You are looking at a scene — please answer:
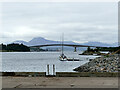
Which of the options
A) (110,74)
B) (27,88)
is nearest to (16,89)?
(27,88)

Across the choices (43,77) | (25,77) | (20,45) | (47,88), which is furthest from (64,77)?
(20,45)

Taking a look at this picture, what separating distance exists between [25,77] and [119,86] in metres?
5.29

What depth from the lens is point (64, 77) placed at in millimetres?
12727

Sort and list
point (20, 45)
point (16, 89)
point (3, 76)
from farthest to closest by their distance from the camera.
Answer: point (20, 45) < point (3, 76) < point (16, 89)

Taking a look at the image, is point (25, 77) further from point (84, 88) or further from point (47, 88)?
point (84, 88)

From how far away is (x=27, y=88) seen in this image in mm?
9531

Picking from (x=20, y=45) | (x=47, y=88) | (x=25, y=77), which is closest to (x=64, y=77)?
(x=25, y=77)

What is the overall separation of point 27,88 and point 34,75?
12.4 ft

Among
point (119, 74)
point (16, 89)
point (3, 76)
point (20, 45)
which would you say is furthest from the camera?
point (20, 45)

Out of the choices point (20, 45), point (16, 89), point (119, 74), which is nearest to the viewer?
point (16, 89)

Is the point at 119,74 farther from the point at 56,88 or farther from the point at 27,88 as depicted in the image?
the point at 27,88

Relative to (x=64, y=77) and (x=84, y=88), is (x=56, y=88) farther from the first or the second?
(x=64, y=77)

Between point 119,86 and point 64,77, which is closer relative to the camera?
point 119,86

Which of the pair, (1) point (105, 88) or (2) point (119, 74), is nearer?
(1) point (105, 88)
